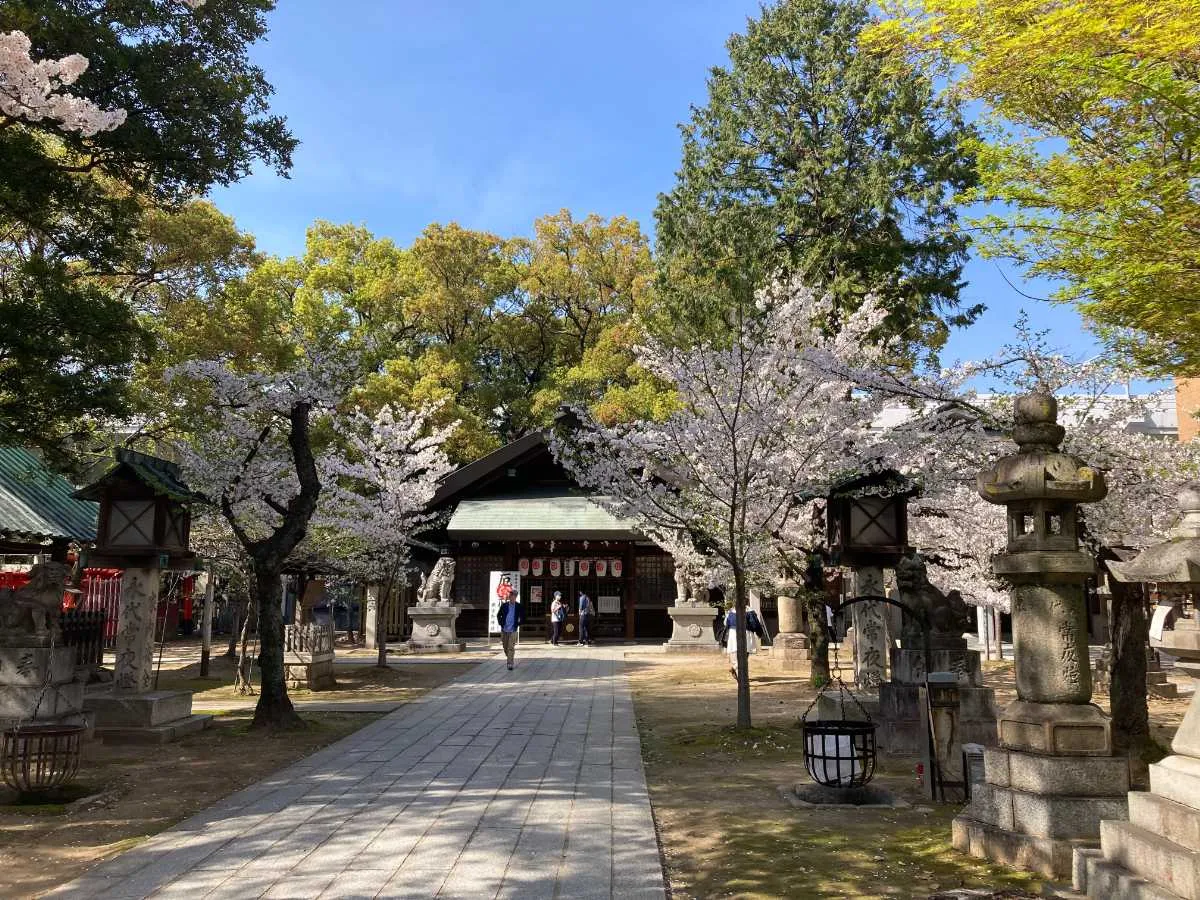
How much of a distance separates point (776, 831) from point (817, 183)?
21903mm

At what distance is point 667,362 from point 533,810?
24.9 ft

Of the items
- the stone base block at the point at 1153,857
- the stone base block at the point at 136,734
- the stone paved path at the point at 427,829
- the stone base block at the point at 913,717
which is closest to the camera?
the stone base block at the point at 1153,857

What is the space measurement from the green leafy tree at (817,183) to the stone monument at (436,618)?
11.4 meters

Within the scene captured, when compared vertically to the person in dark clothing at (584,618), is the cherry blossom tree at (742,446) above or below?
above

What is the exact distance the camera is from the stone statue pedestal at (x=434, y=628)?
2438 centimetres

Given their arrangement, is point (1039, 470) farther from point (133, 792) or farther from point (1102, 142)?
point (133, 792)

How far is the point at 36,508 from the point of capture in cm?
1675

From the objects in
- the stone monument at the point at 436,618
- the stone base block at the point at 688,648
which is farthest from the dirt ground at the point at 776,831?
the stone monument at the point at 436,618

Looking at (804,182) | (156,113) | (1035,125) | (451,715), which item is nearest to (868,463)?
(1035,125)

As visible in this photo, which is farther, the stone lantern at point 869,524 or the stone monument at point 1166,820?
the stone lantern at point 869,524

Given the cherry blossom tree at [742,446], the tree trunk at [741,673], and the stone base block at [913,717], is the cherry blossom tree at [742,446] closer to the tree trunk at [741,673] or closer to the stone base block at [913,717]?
the tree trunk at [741,673]

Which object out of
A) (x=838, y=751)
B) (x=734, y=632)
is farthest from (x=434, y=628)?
(x=838, y=751)

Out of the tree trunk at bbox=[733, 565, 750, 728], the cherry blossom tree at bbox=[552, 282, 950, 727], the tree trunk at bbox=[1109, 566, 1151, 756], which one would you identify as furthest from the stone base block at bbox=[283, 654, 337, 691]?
the tree trunk at bbox=[1109, 566, 1151, 756]

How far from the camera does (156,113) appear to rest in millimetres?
10117
